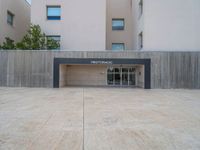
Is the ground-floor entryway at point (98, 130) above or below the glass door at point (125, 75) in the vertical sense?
below

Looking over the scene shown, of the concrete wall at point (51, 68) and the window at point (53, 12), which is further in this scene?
the window at point (53, 12)

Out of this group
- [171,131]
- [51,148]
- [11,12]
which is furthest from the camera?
[11,12]

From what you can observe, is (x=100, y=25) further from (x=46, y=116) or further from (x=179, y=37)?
(x=46, y=116)

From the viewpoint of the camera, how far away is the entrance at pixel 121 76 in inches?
804

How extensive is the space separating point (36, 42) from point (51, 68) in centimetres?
432

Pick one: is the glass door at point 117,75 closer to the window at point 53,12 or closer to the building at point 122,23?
the building at point 122,23

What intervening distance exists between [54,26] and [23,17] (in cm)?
840

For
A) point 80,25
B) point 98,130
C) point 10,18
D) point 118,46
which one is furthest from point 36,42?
point 98,130

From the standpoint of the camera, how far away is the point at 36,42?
59.9 feet

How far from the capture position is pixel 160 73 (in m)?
16.1

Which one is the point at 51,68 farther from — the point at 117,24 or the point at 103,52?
the point at 117,24

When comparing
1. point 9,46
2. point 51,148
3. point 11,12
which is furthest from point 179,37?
point 11,12

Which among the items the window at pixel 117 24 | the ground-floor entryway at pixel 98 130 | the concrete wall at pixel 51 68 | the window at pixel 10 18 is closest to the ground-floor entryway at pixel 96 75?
the concrete wall at pixel 51 68

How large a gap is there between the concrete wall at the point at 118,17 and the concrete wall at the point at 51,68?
761 centimetres
